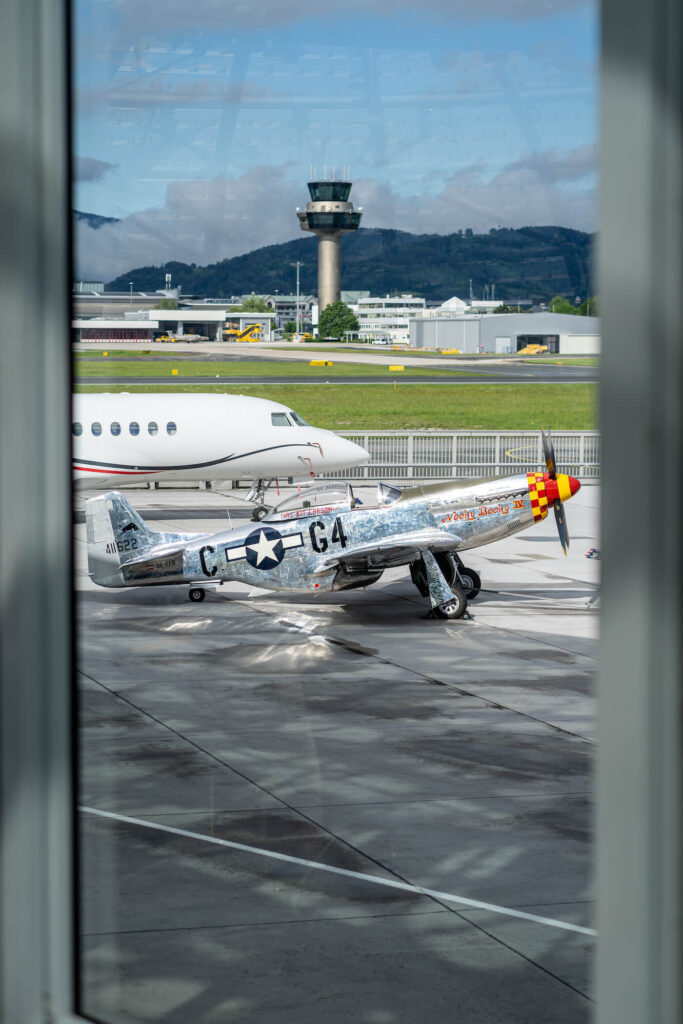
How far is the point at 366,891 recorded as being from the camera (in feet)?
18.0

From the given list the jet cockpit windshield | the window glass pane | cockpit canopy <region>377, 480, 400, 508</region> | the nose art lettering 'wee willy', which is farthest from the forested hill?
cockpit canopy <region>377, 480, 400, 508</region>

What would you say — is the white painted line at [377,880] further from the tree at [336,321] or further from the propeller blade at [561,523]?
the propeller blade at [561,523]

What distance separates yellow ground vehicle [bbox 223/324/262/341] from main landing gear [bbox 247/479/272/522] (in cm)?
870

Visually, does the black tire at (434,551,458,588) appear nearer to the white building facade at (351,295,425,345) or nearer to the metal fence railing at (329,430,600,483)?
the metal fence railing at (329,430,600,483)

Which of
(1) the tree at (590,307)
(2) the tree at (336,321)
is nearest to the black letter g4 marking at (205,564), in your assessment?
(2) the tree at (336,321)

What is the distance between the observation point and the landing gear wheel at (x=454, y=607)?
1399cm

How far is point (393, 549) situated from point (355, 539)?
0.49m

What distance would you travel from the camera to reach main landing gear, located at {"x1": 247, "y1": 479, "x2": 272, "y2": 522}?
1631 centimetres

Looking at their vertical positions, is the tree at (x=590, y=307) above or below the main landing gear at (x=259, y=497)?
above

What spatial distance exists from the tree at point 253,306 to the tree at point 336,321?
0.28 metres
